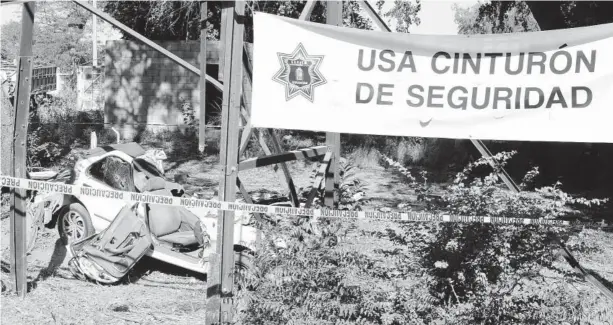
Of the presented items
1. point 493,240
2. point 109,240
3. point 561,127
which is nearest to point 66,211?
point 109,240

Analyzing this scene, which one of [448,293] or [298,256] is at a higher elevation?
[298,256]

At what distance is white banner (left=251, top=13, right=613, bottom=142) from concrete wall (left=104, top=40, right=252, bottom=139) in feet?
46.5

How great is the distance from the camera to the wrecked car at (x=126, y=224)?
6.57 meters

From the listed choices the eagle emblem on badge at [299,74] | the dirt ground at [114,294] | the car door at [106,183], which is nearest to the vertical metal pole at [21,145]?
the dirt ground at [114,294]

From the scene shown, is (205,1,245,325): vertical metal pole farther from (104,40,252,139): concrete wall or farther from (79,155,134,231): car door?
(104,40,252,139): concrete wall

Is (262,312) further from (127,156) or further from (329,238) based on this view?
(127,156)

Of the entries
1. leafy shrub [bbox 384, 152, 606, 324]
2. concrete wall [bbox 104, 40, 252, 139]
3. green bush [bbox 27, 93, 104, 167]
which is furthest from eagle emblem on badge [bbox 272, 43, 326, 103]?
concrete wall [bbox 104, 40, 252, 139]

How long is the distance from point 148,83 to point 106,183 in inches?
454

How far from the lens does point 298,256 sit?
4.81 m

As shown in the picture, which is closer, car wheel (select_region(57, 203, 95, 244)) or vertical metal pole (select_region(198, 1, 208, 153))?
vertical metal pole (select_region(198, 1, 208, 153))

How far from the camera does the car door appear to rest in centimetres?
758

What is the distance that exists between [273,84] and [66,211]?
4.01m

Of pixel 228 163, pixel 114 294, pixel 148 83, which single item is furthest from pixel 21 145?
pixel 148 83

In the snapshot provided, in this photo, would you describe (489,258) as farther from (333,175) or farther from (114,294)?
(114,294)
